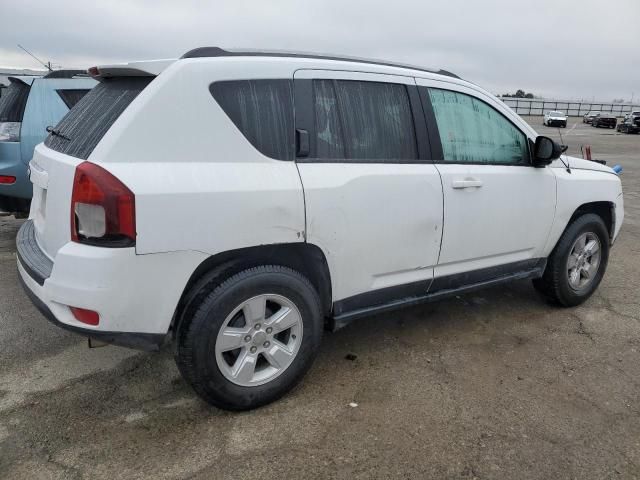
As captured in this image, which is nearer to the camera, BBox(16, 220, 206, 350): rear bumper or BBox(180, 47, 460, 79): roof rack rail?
BBox(16, 220, 206, 350): rear bumper

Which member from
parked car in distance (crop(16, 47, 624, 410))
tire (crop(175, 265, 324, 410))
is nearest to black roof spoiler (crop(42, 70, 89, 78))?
parked car in distance (crop(16, 47, 624, 410))

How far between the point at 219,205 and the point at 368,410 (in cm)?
137

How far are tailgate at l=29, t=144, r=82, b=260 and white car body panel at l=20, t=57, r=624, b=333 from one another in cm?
1

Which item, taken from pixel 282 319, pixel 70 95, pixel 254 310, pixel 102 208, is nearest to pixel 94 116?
pixel 102 208

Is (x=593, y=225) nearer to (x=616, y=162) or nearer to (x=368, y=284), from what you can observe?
(x=368, y=284)

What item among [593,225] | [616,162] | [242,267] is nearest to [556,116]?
[616,162]

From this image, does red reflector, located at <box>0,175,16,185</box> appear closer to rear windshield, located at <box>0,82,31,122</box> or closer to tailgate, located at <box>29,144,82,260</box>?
rear windshield, located at <box>0,82,31,122</box>

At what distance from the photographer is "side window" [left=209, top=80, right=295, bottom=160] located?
264cm

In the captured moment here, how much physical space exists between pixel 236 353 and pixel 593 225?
126 inches

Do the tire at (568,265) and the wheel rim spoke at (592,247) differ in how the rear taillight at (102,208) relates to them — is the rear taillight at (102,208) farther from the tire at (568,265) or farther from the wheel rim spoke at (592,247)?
the wheel rim spoke at (592,247)

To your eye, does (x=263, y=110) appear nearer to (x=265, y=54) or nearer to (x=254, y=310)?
(x=265, y=54)

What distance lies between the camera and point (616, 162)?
659 inches

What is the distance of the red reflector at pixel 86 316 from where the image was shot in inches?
94.5

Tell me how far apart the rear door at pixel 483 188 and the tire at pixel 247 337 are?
1.06 metres
